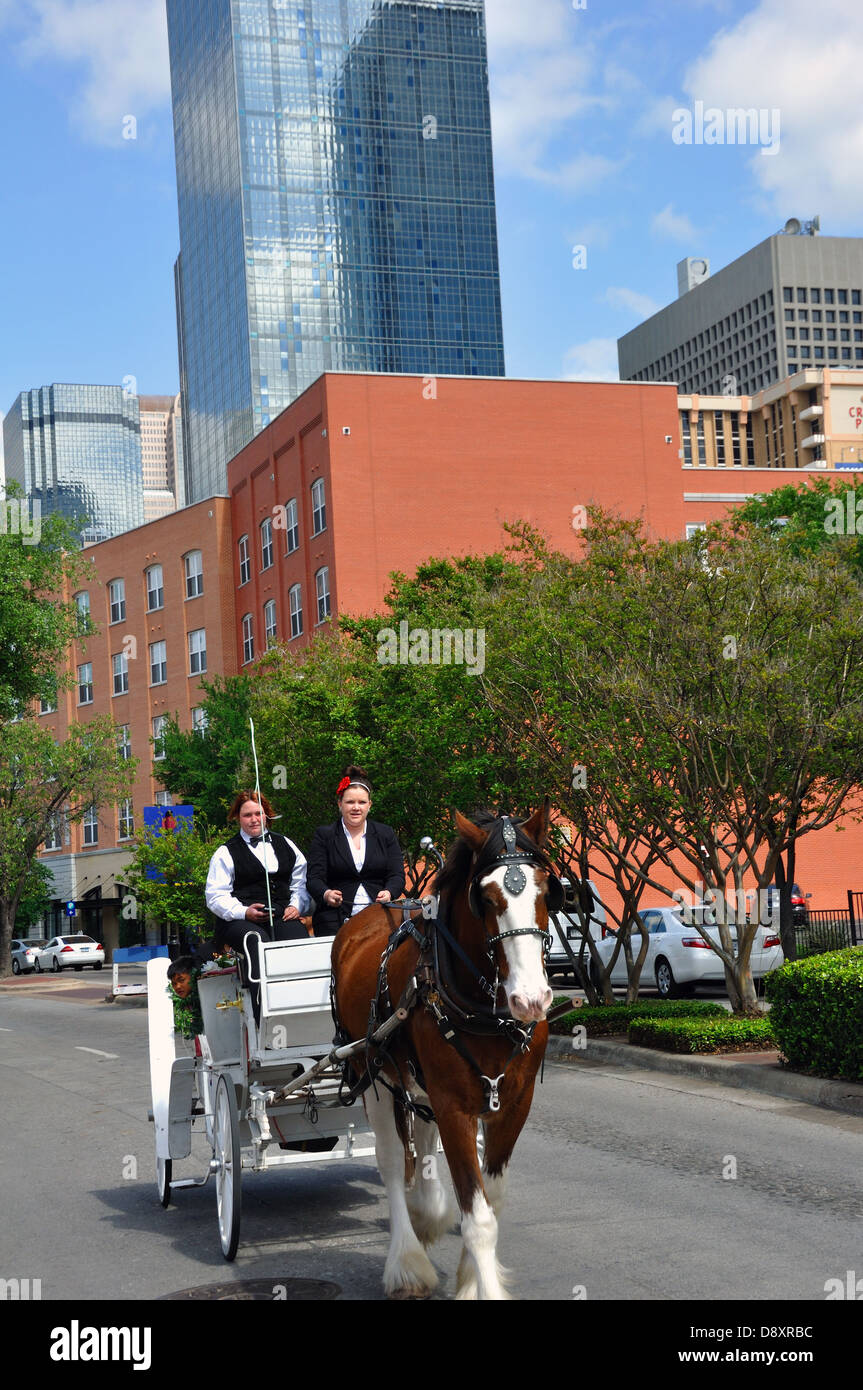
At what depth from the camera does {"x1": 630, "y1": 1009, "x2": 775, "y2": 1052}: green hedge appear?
48.2 ft

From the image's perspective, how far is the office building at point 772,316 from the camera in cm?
15688

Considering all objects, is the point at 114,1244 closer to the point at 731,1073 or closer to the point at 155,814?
the point at 731,1073

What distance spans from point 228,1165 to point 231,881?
1.93 metres

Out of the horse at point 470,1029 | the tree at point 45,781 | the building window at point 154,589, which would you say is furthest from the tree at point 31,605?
the horse at point 470,1029

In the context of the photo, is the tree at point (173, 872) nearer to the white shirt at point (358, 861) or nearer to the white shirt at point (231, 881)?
the white shirt at point (231, 881)

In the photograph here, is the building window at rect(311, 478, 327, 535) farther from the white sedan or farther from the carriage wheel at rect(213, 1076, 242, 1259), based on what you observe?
the carriage wheel at rect(213, 1076, 242, 1259)

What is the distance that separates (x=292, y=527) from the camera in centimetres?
5494

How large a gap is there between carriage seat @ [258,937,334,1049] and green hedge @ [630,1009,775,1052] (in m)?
7.91

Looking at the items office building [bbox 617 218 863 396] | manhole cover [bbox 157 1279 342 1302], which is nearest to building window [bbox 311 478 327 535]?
manhole cover [bbox 157 1279 342 1302]

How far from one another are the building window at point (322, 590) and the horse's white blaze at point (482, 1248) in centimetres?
4568

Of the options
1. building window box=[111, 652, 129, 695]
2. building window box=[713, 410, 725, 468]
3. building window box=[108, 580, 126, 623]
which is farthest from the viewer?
building window box=[713, 410, 725, 468]
